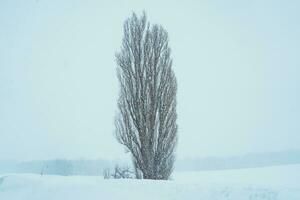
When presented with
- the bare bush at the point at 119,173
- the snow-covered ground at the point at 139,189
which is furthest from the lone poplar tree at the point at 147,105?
the snow-covered ground at the point at 139,189

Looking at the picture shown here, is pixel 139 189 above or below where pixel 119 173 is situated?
below

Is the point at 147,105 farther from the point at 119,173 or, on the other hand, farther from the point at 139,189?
the point at 139,189

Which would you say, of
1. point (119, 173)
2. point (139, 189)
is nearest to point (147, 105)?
point (119, 173)

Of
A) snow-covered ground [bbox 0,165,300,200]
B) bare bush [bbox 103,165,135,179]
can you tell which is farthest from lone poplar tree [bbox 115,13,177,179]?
snow-covered ground [bbox 0,165,300,200]

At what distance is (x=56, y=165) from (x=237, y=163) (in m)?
29.4

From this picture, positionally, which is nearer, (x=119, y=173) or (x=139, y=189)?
(x=139, y=189)

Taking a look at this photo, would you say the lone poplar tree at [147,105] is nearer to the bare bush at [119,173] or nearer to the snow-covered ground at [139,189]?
the bare bush at [119,173]

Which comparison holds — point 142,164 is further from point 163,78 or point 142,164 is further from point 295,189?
point 295,189

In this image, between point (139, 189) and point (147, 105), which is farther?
point (147, 105)

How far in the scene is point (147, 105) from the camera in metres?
17.7

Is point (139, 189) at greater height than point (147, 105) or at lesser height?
lesser

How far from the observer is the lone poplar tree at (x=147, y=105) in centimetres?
1744

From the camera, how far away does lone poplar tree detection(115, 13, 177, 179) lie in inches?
687

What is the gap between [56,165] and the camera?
57125 mm
